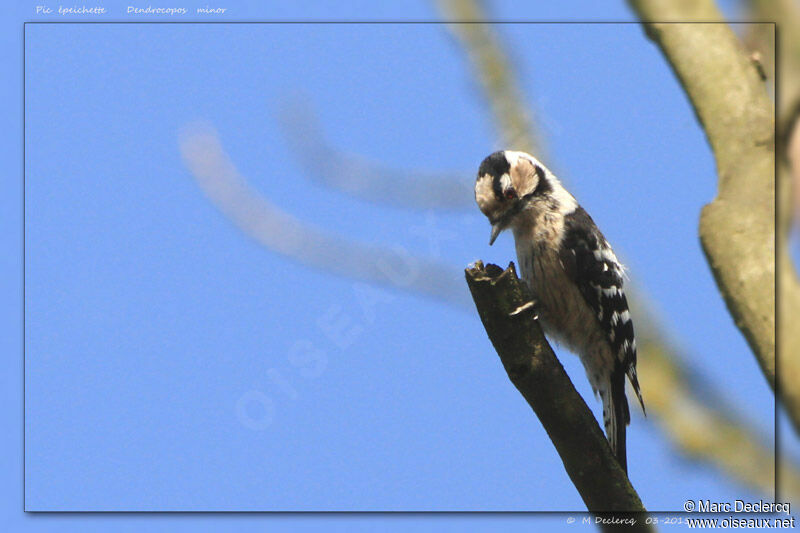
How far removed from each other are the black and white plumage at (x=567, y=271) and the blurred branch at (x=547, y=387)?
1.53 metres

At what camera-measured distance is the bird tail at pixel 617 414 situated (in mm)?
4746

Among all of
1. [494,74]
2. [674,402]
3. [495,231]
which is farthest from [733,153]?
[495,231]

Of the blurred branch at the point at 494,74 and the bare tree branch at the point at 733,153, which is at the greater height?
the blurred branch at the point at 494,74

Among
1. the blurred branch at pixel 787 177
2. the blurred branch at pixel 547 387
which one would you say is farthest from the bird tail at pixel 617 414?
the blurred branch at pixel 787 177

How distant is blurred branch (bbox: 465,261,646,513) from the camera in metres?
3.37

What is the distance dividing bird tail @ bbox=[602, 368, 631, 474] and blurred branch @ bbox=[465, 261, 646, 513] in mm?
1206

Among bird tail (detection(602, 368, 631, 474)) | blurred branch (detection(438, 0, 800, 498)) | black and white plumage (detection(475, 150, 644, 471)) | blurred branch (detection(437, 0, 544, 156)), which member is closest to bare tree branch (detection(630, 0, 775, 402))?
blurred branch (detection(438, 0, 800, 498))

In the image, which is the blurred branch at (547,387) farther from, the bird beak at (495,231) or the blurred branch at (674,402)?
the bird beak at (495,231)

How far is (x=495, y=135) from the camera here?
3820 millimetres

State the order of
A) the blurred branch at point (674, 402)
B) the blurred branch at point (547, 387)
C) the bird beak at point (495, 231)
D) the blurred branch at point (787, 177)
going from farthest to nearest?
→ the bird beak at point (495, 231) < the blurred branch at point (547, 387) < the blurred branch at point (674, 402) < the blurred branch at point (787, 177)

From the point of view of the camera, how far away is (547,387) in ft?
11.1

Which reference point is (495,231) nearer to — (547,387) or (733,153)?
(547,387)

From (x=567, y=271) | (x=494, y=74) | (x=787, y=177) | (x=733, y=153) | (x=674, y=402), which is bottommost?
(x=674, y=402)

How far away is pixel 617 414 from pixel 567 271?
851 mm
